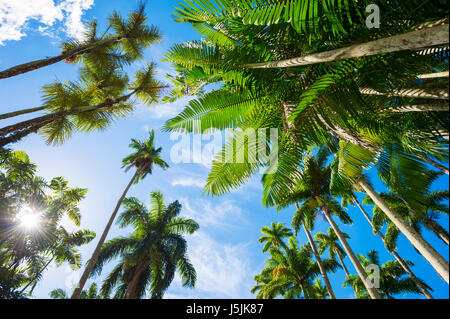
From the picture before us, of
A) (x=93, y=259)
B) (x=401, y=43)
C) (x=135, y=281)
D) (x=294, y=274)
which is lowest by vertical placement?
(x=401, y=43)

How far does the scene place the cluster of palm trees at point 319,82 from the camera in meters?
1.91

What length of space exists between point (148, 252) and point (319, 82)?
16.6 meters

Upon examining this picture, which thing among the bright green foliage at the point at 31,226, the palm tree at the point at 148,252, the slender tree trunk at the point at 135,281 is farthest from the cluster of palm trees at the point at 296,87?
the slender tree trunk at the point at 135,281

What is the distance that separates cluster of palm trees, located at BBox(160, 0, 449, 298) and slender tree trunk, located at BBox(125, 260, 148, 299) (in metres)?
15.7

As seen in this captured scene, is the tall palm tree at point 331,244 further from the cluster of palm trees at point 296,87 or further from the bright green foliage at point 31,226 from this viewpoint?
the bright green foliage at point 31,226

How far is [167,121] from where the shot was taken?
11.6ft

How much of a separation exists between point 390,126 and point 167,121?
377 centimetres

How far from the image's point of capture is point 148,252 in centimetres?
1488

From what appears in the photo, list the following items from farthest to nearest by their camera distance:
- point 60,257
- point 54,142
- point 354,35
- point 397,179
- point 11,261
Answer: point 60,257
point 11,261
point 54,142
point 397,179
point 354,35

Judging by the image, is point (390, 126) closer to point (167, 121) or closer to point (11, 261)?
point (167, 121)

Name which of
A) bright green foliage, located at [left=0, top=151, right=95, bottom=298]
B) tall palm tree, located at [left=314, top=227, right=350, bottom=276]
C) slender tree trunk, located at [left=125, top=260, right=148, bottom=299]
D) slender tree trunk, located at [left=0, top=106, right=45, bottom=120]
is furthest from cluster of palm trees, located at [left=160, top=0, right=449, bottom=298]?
tall palm tree, located at [left=314, top=227, right=350, bottom=276]

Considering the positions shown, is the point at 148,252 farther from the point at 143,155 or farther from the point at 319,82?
the point at 319,82

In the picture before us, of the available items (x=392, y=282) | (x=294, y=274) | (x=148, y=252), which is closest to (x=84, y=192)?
(x=148, y=252)

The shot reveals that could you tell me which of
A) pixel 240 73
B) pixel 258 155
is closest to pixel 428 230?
pixel 258 155
